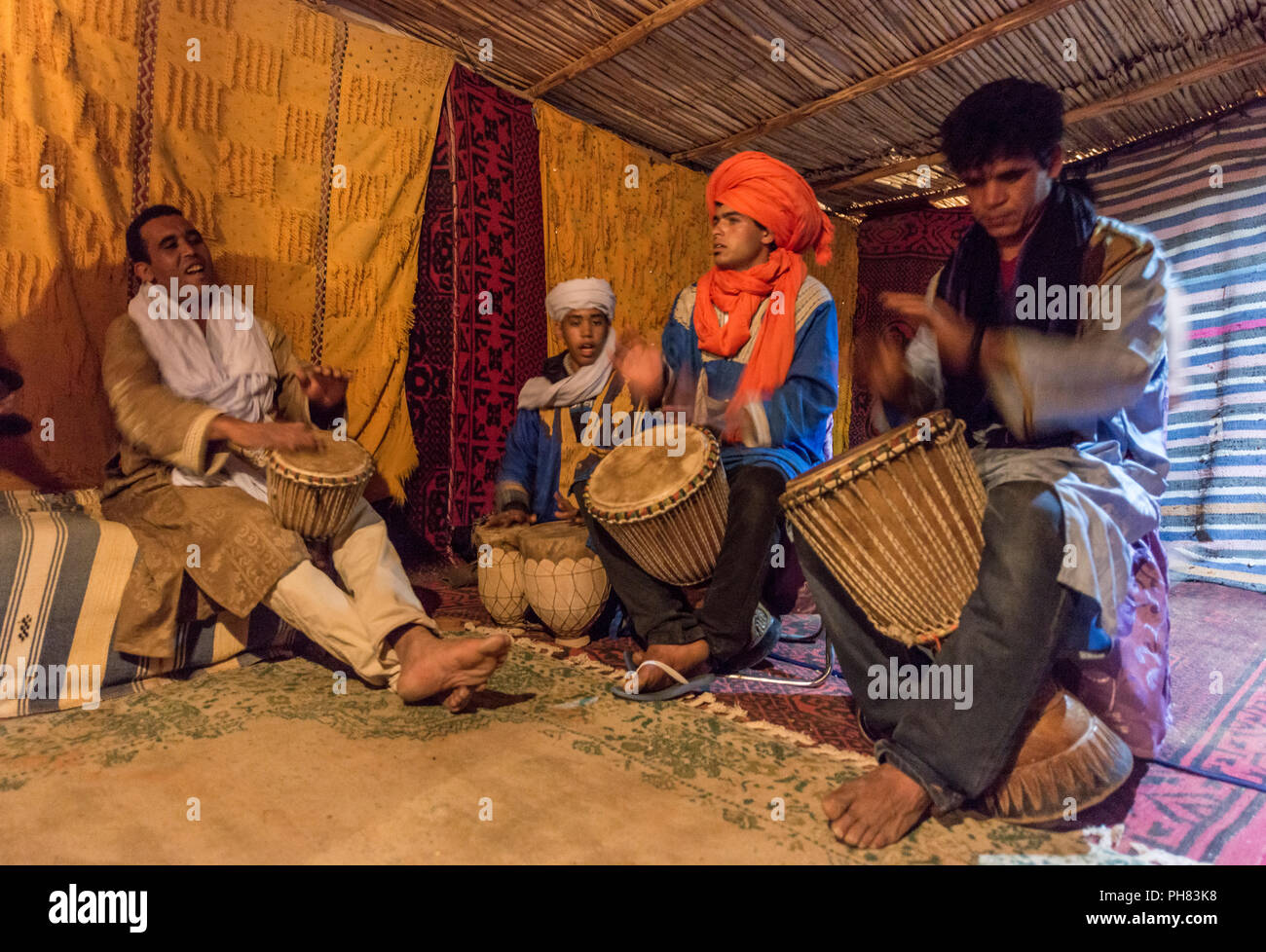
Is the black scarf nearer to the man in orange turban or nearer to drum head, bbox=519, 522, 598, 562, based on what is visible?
the man in orange turban

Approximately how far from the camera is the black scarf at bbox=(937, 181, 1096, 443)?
66.8 inches

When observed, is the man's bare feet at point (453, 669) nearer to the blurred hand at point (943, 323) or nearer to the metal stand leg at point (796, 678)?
the metal stand leg at point (796, 678)

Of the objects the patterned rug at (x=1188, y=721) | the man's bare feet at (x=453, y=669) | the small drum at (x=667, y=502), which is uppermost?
the small drum at (x=667, y=502)

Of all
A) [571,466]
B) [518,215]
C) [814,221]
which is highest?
[518,215]

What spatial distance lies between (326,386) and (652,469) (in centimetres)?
125

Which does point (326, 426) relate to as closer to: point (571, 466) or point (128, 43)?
point (571, 466)

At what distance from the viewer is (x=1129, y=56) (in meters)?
3.46

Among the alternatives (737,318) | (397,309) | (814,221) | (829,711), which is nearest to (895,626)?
(829,711)

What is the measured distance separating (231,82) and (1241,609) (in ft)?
16.7

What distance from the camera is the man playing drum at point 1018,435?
1.45m

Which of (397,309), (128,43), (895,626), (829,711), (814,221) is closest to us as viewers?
(895,626)

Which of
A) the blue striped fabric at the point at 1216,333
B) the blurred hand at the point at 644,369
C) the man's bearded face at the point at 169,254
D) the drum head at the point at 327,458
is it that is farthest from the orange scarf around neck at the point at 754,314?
the blue striped fabric at the point at 1216,333

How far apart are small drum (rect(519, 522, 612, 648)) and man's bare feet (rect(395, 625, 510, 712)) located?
0.75 metres

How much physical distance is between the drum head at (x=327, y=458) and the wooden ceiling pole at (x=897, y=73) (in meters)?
3.16
